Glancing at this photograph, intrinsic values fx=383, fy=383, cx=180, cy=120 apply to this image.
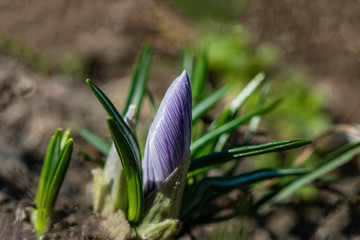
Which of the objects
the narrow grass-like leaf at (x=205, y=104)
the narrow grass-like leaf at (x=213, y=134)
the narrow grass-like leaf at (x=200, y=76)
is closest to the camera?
the narrow grass-like leaf at (x=213, y=134)

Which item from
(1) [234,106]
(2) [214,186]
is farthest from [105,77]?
(2) [214,186]

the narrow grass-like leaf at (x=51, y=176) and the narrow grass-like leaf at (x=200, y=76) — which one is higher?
the narrow grass-like leaf at (x=200, y=76)

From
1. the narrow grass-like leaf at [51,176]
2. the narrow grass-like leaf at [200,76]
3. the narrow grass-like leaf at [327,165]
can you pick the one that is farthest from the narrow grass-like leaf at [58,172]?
Answer: the narrow grass-like leaf at [327,165]

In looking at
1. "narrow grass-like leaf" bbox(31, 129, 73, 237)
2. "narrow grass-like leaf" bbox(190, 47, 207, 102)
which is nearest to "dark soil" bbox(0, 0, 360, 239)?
"narrow grass-like leaf" bbox(31, 129, 73, 237)

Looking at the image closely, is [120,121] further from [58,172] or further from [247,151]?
[247,151]

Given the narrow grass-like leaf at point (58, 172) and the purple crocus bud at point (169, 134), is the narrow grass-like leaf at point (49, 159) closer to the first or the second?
the narrow grass-like leaf at point (58, 172)

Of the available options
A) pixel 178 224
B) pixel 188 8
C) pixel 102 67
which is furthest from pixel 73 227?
pixel 188 8

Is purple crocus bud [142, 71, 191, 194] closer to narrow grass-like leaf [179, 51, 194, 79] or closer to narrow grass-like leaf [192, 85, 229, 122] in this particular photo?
narrow grass-like leaf [192, 85, 229, 122]
